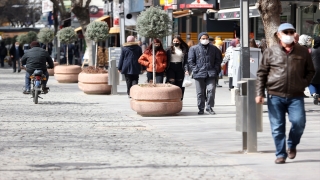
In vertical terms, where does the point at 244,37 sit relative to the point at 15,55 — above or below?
above

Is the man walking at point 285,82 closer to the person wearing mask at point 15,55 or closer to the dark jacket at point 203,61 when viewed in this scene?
the dark jacket at point 203,61

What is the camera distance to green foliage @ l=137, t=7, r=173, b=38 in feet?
61.5

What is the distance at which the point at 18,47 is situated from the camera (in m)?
46.2

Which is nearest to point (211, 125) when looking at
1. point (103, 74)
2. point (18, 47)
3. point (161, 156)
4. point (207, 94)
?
point (207, 94)

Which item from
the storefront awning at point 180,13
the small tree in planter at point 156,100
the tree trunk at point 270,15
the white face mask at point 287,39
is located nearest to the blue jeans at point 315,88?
the tree trunk at point 270,15

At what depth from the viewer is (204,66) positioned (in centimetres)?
1700

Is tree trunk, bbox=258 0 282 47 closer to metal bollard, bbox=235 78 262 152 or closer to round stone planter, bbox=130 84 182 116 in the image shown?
round stone planter, bbox=130 84 182 116

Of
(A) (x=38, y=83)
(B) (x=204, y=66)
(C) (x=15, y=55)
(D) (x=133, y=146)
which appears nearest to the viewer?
(D) (x=133, y=146)

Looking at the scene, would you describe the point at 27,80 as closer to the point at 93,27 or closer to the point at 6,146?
the point at 93,27

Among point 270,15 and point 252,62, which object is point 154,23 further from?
point 252,62

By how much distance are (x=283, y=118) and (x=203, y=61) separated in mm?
7023

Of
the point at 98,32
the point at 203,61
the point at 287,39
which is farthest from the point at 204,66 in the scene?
the point at 98,32

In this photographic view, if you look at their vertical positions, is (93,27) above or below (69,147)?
above

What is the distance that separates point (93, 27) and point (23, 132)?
51.2 ft
